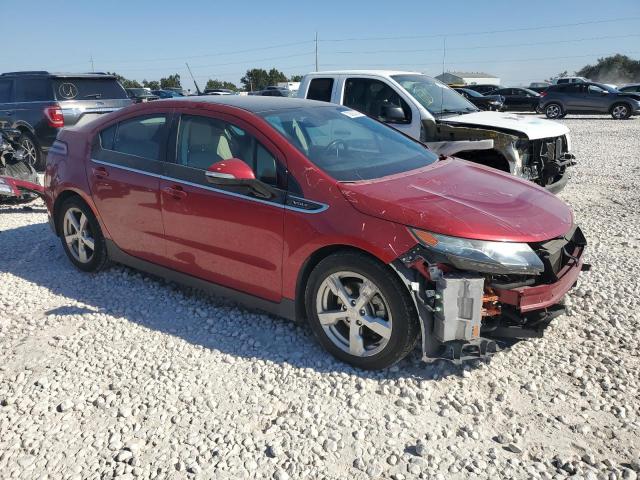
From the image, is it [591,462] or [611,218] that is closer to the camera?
[591,462]

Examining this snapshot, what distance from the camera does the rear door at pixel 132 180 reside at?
416 centimetres

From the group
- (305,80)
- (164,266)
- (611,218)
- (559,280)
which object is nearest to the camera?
(559,280)

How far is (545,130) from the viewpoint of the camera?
682cm

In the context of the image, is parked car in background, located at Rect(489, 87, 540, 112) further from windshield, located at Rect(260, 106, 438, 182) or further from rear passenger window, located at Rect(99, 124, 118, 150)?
rear passenger window, located at Rect(99, 124, 118, 150)

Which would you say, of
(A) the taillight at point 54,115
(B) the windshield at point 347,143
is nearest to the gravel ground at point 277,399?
(B) the windshield at point 347,143

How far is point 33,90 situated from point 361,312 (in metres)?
9.66

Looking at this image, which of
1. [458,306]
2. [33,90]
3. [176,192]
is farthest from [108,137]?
[33,90]

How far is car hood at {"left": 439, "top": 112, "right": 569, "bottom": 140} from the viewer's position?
659 cm

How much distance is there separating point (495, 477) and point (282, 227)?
6.05 feet

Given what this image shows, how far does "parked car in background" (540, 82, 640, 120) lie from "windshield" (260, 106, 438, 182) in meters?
21.9

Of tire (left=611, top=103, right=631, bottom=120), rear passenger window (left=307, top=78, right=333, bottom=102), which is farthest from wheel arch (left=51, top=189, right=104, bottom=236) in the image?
tire (left=611, top=103, right=631, bottom=120)

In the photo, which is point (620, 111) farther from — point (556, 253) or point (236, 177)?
point (236, 177)

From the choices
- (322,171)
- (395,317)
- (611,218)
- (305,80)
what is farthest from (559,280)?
(305,80)

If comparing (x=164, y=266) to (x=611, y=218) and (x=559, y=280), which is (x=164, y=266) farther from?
(x=611, y=218)
